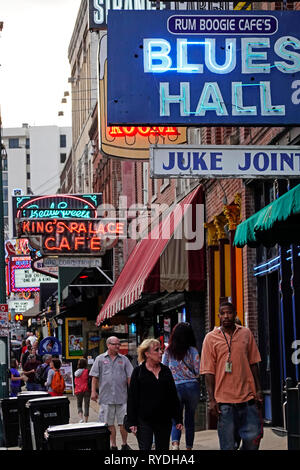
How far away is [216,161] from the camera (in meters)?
11.0

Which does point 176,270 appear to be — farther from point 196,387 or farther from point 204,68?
point 204,68

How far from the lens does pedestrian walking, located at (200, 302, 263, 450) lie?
→ 10.6 metres

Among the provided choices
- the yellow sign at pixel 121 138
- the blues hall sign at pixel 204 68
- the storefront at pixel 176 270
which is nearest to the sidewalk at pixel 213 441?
the storefront at pixel 176 270

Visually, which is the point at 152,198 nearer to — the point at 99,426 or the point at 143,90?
the point at 143,90

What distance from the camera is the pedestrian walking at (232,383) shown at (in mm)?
10609

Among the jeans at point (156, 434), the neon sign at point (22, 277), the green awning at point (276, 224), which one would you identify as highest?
the neon sign at point (22, 277)

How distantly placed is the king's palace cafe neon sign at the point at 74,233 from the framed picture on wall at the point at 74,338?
941 centimetres

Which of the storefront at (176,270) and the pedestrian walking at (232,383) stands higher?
the storefront at (176,270)

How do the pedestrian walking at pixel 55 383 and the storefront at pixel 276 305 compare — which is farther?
the pedestrian walking at pixel 55 383

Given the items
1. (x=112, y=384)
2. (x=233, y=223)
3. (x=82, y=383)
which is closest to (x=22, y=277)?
Answer: (x=82, y=383)

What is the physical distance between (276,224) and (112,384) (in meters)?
5.54

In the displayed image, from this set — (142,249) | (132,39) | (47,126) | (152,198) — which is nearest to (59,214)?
(152,198)

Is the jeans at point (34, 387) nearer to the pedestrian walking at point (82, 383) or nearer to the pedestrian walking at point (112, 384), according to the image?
the pedestrian walking at point (82, 383)

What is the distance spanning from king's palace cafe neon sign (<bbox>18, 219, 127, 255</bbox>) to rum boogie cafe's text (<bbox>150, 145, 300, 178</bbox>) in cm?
1971
